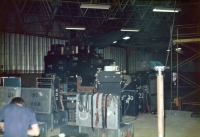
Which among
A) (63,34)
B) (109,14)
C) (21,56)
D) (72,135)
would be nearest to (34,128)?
(72,135)

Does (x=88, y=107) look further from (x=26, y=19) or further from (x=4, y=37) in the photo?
(x=26, y=19)

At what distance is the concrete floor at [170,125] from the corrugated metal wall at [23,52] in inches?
449

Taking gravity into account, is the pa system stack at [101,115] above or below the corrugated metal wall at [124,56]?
below

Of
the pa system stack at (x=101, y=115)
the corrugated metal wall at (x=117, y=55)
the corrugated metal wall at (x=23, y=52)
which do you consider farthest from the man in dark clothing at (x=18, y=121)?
the corrugated metal wall at (x=117, y=55)

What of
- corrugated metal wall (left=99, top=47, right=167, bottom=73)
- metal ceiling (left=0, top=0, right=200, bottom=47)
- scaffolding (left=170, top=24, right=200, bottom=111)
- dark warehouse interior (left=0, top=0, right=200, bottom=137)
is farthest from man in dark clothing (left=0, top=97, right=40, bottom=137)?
corrugated metal wall (left=99, top=47, right=167, bottom=73)

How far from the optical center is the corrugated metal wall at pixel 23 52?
17739 millimetres

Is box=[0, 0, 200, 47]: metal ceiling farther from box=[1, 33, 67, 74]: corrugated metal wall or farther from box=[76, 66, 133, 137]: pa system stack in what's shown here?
box=[76, 66, 133, 137]: pa system stack

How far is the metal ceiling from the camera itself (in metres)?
17.1

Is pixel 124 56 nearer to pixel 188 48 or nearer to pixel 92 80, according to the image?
pixel 188 48

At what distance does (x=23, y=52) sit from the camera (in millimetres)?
18938

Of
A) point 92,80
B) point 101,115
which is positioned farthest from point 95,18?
point 101,115

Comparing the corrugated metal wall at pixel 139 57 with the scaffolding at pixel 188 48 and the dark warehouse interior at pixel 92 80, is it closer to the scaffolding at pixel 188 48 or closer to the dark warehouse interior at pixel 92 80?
the dark warehouse interior at pixel 92 80

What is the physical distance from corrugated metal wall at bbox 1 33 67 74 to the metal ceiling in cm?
53

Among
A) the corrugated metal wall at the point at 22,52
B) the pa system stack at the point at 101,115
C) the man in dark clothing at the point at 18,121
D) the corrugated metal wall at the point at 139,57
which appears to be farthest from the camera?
the corrugated metal wall at the point at 139,57
